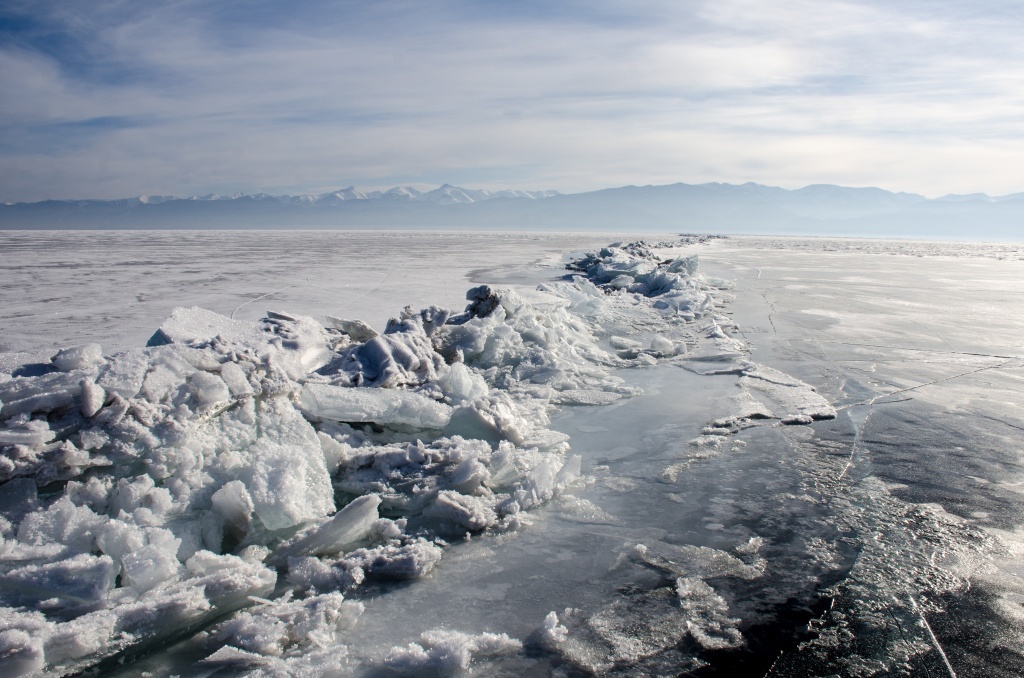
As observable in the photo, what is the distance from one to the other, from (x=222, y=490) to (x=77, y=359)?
37.4 inches

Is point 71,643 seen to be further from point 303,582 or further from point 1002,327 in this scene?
point 1002,327

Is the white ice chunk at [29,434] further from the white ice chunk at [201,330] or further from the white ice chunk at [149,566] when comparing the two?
the white ice chunk at [201,330]

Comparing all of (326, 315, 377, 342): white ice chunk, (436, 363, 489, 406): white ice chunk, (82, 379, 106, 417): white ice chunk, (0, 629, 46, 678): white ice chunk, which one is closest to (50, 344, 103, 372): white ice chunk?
(82, 379, 106, 417): white ice chunk

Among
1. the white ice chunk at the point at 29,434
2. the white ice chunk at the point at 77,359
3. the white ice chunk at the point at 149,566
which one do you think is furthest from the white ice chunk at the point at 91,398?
the white ice chunk at the point at 149,566

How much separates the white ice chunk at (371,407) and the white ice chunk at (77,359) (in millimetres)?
900

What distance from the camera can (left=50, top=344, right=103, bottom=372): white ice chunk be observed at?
2.49 meters

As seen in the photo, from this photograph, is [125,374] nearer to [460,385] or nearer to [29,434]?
[29,434]

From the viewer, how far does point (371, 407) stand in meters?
3.14

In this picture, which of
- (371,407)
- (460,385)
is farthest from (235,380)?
(460,385)

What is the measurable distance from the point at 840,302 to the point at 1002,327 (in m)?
2.45

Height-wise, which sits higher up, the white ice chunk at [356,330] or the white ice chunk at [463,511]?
the white ice chunk at [356,330]

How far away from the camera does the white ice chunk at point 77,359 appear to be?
249 cm

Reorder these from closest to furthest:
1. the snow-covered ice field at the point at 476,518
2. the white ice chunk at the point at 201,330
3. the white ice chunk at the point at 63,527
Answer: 1. the snow-covered ice field at the point at 476,518
2. the white ice chunk at the point at 63,527
3. the white ice chunk at the point at 201,330

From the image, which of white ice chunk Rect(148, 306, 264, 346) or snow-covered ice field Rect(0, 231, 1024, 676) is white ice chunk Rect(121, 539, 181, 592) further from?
white ice chunk Rect(148, 306, 264, 346)
